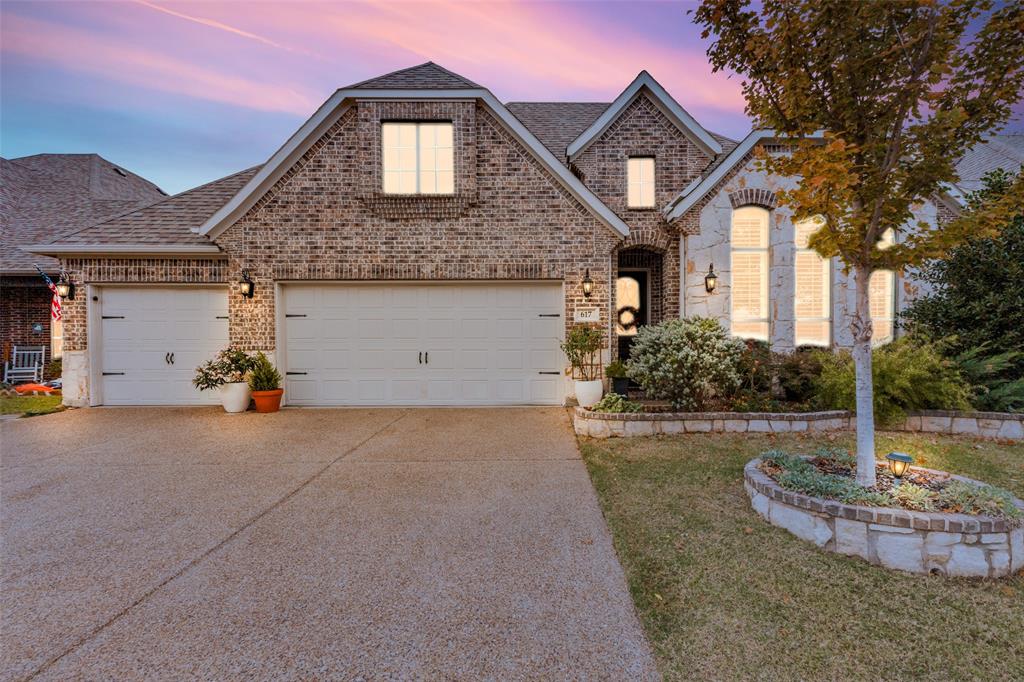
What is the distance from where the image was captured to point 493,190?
8562 mm

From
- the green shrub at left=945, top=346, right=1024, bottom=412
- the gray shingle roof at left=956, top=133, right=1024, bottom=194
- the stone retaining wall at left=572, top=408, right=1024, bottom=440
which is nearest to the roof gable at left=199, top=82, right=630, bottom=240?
the stone retaining wall at left=572, top=408, right=1024, bottom=440

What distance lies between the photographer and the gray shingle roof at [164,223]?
8.51 meters

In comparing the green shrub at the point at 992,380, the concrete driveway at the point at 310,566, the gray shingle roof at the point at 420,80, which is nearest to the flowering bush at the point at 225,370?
the concrete driveway at the point at 310,566

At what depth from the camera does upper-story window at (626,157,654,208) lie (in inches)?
398

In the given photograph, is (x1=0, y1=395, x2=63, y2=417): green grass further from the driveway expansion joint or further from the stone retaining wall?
the stone retaining wall

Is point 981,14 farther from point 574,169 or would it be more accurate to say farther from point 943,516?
point 574,169

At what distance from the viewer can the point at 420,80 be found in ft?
28.1

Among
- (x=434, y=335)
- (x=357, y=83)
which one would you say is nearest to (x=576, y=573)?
(x=434, y=335)

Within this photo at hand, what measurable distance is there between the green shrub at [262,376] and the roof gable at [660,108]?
8.04 meters

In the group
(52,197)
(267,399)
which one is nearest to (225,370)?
(267,399)

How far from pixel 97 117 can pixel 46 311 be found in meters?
9.21

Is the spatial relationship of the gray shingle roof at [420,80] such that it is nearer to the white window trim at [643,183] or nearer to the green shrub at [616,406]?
the white window trim at [643,183]

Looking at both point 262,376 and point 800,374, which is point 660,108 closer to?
point 800,374

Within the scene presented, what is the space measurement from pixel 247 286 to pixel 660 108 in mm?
9747
